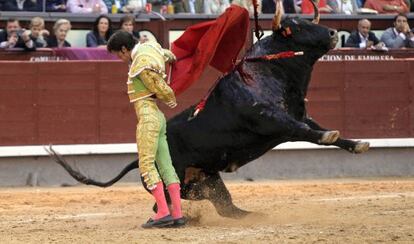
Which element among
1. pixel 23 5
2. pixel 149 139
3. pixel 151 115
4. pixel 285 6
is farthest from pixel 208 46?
pixel 285 6

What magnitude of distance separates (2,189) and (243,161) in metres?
4.19

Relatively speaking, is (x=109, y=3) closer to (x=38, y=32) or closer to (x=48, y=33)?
(x=48, y=33)

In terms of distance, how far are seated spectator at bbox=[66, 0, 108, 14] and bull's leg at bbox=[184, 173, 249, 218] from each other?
4.54 m

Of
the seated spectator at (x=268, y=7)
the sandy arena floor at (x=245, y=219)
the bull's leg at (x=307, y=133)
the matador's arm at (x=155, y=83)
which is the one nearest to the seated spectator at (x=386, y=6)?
the seated spectator at (x=268, y=7)

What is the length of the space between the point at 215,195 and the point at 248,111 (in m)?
0.79

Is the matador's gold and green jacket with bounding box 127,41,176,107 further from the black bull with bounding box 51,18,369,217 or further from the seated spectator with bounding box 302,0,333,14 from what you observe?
the seated spectator with bounding box 302,0,333,14

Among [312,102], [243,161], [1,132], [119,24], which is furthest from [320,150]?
[243,161]

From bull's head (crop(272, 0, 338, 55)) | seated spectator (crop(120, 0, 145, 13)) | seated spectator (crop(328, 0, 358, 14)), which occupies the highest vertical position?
bull's head (crop(272, 0, 338, 55))

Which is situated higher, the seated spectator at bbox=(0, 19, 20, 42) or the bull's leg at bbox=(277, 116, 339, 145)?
the bull's leg at bbox=(277, 116, 339, 145)

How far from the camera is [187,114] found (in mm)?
7488

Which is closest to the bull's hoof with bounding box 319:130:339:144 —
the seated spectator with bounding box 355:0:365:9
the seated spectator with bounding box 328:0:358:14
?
the seated spectator with bounding box 328:0:358:14

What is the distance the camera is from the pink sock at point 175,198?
7125mm

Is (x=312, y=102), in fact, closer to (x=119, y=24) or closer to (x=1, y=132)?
(x=119, y=24)

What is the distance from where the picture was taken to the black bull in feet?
23.7
